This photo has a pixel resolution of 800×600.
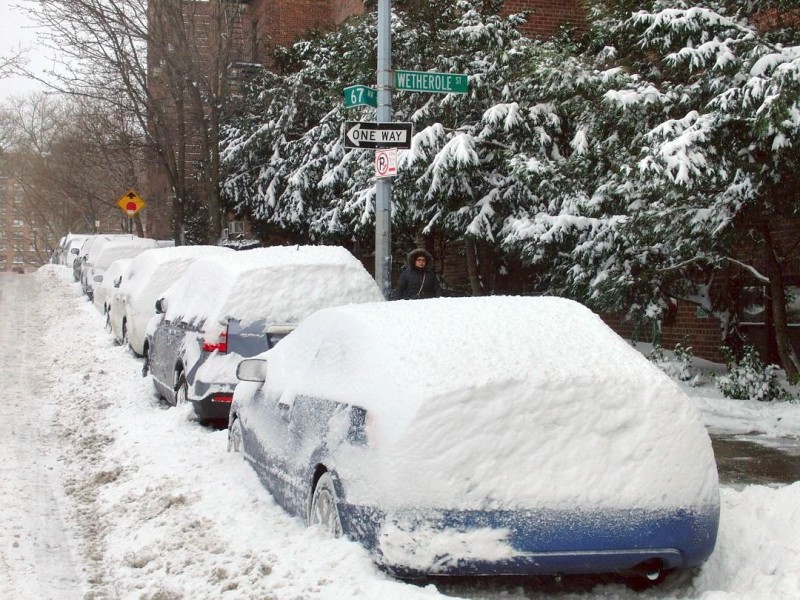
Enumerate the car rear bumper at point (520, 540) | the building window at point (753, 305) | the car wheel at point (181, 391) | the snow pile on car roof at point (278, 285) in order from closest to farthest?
1. the car rear bumper at point (520, 540)
2. the snow pile on car roof at point (278, 285)
3. the car wheel at point (181, 391)
4. the building window at point (753, 305)

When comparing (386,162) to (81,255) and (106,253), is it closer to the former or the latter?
(106,253)

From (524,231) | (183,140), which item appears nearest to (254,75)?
(183,140)

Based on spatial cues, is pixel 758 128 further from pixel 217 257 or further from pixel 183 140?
pixel 183 140

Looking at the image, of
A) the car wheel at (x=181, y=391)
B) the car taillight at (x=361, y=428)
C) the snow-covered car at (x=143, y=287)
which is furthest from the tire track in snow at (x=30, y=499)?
the car taillight at (x=361, y=428)

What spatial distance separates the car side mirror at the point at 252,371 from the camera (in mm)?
6812

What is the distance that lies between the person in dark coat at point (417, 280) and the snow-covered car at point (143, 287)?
2.77 m

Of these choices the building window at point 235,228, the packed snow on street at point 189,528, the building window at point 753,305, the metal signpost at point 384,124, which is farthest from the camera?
the building window at point 235,228

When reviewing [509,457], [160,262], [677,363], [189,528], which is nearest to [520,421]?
[509,457]

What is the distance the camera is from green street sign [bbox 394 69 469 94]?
12.1 m

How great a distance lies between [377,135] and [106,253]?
15.8m

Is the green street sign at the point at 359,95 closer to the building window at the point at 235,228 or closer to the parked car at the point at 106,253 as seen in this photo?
the parked car at the point at 106,253

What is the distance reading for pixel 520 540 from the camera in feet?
14.9

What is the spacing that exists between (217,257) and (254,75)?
735 inches

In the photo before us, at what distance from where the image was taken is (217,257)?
34.9ft
